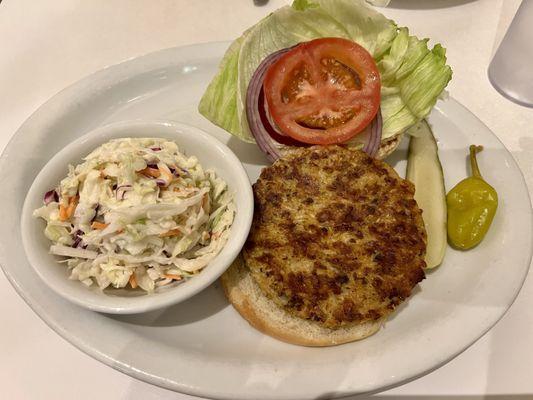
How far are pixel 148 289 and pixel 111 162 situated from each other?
537mm

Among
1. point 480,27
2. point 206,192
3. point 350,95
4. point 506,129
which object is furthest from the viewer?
point 480,27

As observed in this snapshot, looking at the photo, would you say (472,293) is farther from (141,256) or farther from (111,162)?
(111,162)

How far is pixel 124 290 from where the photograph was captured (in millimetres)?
1812

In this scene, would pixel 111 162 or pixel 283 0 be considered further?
pixel 283 0

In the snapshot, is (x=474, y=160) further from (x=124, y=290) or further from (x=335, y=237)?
(x=124, y=290)

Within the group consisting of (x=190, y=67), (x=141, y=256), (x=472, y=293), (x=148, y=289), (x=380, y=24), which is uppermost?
(x=380, y=24)

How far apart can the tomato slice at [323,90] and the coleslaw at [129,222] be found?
2.26ft

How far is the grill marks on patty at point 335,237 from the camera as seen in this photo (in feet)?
5.99

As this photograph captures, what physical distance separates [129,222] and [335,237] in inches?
33.6

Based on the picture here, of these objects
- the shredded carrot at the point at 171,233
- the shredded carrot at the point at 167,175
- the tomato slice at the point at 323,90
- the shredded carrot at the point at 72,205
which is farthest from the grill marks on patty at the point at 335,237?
the shredded carrot at the point at 72,205

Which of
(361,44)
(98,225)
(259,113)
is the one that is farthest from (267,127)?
(98,225)

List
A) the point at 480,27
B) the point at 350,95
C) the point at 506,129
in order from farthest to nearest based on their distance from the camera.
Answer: the point at 480,27, the point at 506,129, the point at 350,95

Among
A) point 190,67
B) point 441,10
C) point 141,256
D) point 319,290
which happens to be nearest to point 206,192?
point 141,256

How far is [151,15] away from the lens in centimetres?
331
